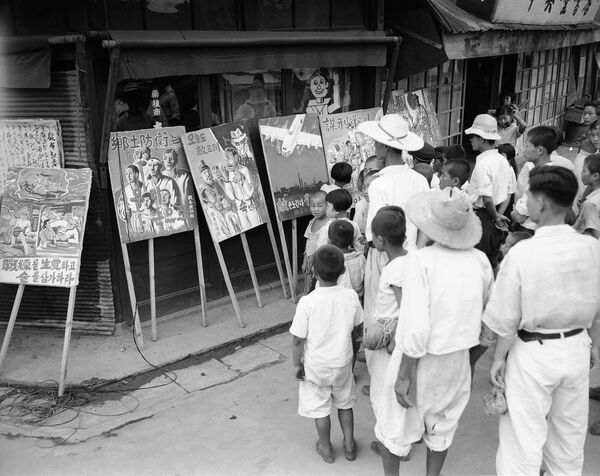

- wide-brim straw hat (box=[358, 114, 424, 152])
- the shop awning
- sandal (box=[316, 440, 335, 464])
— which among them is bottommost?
sandal (box=[316, 440, 335, 464])

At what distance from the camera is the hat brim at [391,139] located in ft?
14.4

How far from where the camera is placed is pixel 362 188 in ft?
18.5

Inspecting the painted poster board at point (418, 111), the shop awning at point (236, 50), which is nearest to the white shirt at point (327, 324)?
the shop awning at point (236, 50)

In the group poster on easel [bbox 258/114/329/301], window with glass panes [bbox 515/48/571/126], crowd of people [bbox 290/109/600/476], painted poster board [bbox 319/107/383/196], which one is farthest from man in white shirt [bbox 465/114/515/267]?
window with glass panes [bbox 515/48/571/126]

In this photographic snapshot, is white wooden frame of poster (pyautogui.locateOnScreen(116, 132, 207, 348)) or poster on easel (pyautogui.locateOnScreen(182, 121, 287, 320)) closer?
white wooden frame of poster (pyautogui.locateOnScreen(116, 132, 207, 348))

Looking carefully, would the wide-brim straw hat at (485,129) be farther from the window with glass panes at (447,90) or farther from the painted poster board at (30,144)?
the painted poster board at (30,144)

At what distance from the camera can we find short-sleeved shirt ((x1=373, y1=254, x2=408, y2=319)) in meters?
3.17

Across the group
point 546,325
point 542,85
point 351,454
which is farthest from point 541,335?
point 542,85

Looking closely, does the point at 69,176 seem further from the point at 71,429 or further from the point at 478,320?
the point at 478,320

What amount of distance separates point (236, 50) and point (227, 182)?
1.21 meters

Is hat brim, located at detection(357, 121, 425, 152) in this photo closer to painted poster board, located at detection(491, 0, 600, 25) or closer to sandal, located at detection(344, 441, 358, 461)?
sandal, located at detection(344, 441, 358, 461)

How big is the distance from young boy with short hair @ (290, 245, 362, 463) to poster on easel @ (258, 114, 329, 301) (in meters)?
2.59

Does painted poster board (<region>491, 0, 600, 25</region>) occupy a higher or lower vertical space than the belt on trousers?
higher

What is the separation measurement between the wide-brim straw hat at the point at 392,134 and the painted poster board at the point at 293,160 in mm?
1529
